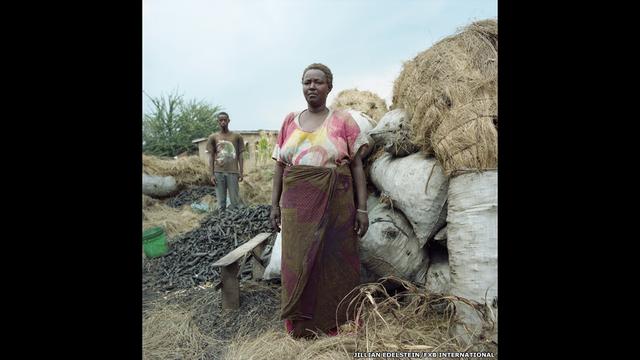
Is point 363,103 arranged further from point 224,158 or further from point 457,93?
point 224,158

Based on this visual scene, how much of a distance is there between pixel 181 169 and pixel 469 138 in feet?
32.8

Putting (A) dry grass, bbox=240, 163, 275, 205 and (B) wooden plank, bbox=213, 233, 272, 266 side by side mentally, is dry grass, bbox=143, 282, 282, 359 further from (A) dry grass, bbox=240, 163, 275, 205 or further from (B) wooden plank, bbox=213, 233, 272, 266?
(A) dry grass, bbox=240, 163, 275, 205

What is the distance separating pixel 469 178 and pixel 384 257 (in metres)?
0.98

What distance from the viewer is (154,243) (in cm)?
524

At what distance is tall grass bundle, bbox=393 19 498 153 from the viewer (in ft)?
8.84

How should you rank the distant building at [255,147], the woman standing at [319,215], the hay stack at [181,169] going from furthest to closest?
the distant building at [255,147]
the hay stack at [181,169]
the woman standing at [319,215]

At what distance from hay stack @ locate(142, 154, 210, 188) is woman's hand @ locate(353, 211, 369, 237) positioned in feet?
29.9

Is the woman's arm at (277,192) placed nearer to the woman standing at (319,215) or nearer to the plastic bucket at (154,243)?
the woman standing at (319,215)

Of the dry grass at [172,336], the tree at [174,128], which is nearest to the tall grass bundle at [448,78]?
the dry grass at [172,336]

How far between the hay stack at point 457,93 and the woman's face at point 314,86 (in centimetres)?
82

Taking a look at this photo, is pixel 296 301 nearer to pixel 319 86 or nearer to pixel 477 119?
pixel 319 86

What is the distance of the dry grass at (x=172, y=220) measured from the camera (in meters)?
7.14

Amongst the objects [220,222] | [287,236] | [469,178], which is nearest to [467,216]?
[469,178]

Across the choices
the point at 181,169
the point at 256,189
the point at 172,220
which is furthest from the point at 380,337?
the point at 181,169
